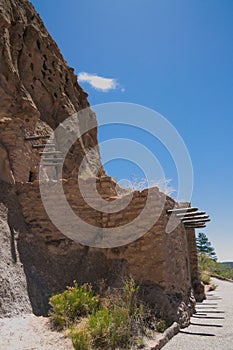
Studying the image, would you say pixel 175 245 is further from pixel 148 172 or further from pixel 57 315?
pixel 57 315

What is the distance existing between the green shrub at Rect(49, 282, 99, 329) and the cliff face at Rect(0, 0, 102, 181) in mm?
4323

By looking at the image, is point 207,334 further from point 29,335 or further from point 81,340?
point 29,335

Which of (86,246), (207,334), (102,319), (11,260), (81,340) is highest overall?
(86,246)

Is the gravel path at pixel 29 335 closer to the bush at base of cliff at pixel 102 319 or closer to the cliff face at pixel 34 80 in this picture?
the bush at base of cliff at pixel 102 319

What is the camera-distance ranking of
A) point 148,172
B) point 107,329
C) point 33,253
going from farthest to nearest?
point 148,172, point 33,253, point 107,329

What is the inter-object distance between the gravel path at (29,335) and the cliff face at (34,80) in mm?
4469

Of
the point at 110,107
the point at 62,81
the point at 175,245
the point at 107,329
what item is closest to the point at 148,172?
the point at 175,245

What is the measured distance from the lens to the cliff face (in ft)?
36.6

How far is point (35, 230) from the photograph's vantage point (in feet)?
21.6

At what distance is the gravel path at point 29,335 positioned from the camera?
394cm

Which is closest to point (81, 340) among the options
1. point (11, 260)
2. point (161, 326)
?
point (161, 326)

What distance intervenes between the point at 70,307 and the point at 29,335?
78 centimetres

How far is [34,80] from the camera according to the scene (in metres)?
Answer: 13.3

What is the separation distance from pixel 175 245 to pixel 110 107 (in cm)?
597
